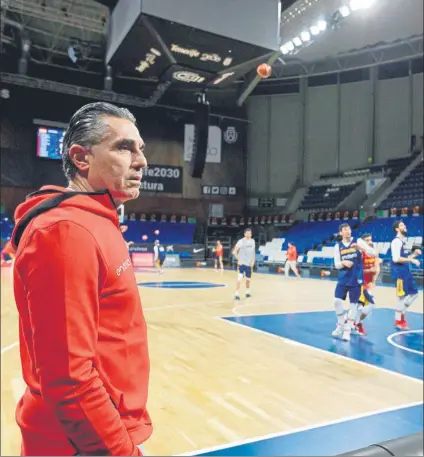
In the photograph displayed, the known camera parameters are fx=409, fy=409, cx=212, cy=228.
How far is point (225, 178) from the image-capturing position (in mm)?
1768

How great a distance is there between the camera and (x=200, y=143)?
4.22 feet

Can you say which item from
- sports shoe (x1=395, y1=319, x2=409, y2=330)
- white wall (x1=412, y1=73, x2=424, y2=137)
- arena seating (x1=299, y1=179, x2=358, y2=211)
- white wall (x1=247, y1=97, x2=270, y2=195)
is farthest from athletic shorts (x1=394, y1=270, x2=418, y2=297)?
white wall (x1=412, y1=73, x2=424, y2=137)

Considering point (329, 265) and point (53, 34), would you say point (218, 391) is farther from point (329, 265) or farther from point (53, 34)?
point (53, 34)

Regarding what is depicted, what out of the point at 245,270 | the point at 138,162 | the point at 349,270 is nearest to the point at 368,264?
the point at 349,270

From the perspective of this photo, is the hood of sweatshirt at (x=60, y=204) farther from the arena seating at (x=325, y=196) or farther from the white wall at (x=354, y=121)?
the white wall at (x=354, y=121)

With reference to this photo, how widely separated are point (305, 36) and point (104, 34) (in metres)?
0.74

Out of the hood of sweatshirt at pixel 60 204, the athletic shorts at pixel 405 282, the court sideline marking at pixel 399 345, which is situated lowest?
the court sideline marking at pixel 399 345

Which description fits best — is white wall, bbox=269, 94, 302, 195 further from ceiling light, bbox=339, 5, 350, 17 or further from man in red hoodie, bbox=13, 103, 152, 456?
man in red hoodie, bbox=13, 103, 152, 456

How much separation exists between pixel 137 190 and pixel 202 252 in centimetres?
187

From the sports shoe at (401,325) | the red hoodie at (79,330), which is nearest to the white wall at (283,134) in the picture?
the red hoodie at (79,330)

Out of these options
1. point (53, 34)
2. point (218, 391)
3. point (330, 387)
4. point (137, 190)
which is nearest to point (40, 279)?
point (137, 190)

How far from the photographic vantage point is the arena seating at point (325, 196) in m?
2.14

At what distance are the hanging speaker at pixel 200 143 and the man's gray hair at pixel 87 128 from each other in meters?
0.42

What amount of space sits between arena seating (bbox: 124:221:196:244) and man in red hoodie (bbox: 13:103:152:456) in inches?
16.3
